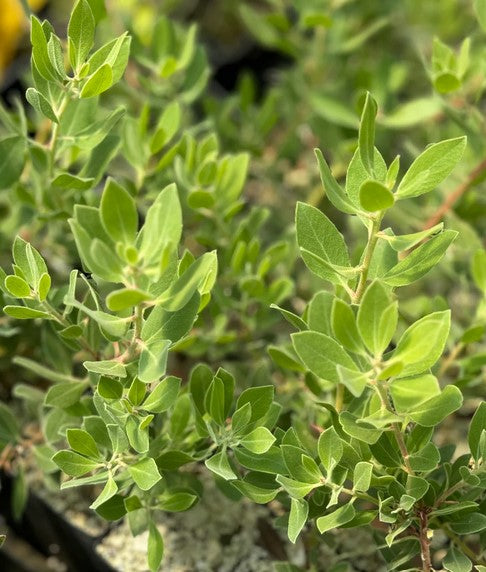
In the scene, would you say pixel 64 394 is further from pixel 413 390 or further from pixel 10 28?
pixel 10 28

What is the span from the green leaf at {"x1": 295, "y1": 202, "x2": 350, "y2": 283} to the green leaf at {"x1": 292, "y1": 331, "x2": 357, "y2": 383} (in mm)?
69

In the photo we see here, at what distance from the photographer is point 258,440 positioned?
55 centimetres

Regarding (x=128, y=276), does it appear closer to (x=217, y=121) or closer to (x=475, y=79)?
(x=217, y=121)

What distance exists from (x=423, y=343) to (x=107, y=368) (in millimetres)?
203

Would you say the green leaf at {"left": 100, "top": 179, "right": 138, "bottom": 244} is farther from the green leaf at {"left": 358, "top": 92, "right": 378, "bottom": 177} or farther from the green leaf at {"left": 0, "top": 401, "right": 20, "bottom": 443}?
the green leaf at {"left": 0, "top": 401, "right": 20, "bottom": 443}

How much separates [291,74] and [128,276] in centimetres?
61

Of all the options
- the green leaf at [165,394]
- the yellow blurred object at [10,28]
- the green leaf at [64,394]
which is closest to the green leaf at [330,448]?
the green leaf at [165,394]

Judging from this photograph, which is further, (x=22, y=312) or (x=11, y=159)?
(x=11, y=159)

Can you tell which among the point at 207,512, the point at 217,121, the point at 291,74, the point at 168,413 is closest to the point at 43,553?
the point at 207,512

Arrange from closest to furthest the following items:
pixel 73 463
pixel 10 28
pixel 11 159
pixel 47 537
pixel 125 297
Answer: pixel 125 297 → pixel 73 463 → pixel 11 159 → pixel 47 537 → pixel 10 28

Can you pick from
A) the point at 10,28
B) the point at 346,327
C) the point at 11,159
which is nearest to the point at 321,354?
the point at 346,327

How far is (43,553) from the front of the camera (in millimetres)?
954

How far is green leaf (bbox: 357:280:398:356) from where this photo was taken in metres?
0.47

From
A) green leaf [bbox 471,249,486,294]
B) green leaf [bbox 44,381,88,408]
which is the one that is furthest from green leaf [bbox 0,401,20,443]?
green leaf [bbox 471,249,486,294]
